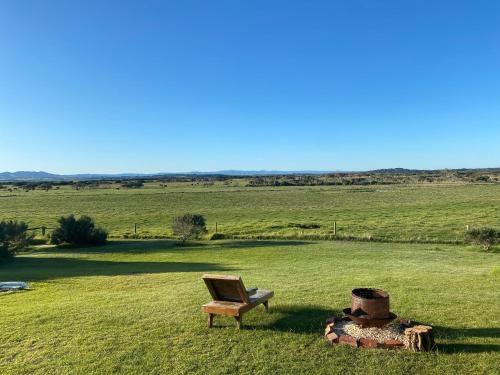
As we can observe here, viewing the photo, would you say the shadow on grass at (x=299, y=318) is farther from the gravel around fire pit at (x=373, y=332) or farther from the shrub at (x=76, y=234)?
the shrub at (x=76, y=234)

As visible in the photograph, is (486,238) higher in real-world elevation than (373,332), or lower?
lower

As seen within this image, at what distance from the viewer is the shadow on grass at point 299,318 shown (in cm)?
860

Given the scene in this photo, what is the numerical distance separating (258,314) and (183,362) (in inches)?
109

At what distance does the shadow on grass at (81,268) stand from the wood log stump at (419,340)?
1035 centimetres

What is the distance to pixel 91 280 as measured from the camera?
49.5 ft

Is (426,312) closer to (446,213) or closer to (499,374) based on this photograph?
(499,374)

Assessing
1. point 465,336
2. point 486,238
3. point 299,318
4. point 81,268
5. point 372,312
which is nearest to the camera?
point 372,312

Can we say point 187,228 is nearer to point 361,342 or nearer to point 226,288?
point 226,288

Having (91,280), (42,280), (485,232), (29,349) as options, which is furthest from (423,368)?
(485,232)

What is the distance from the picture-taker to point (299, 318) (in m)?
9.26

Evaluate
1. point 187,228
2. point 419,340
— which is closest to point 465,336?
point 419,340

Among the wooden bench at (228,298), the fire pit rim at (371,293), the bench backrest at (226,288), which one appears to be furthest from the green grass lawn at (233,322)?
the fire pit rim at (371,293)

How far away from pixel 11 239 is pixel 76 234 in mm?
4623

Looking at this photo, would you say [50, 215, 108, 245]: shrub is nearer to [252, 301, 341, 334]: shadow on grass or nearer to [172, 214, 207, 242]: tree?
[172, 214, 207, 242]: tree
